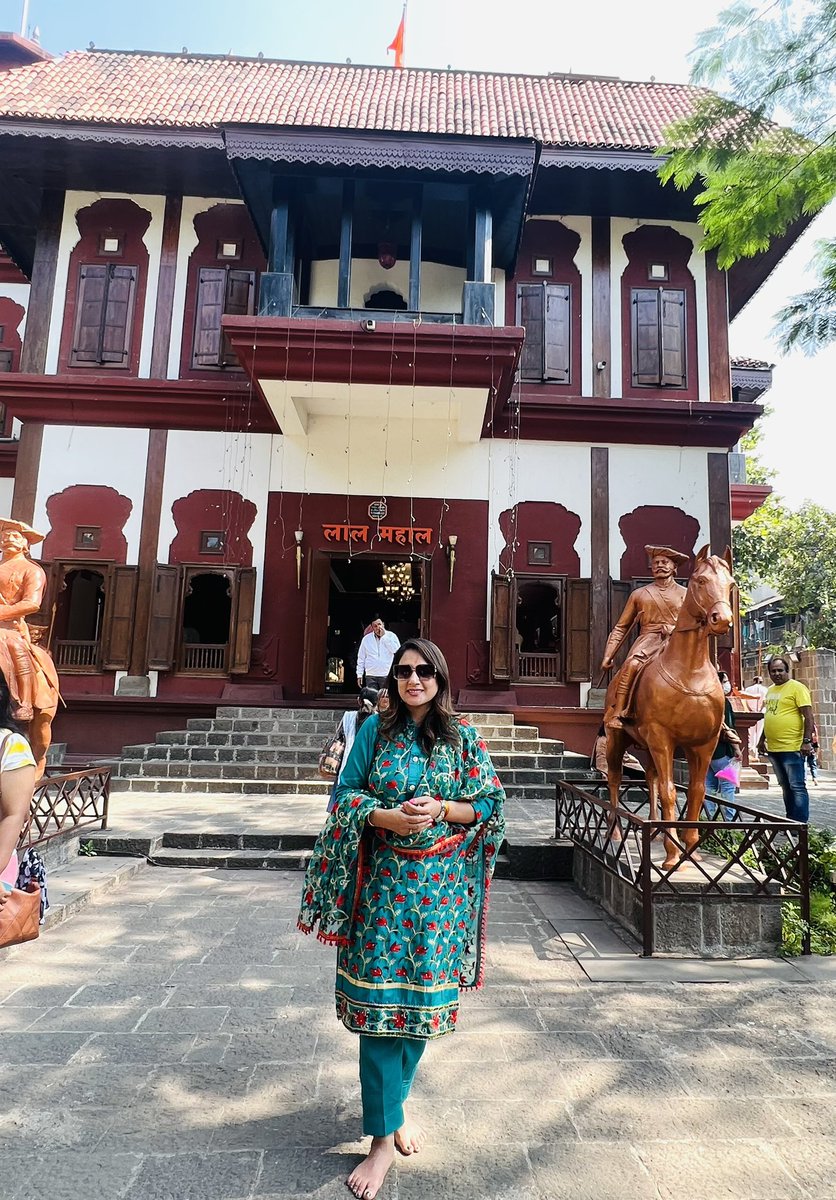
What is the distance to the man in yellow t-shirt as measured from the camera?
7.19 metres

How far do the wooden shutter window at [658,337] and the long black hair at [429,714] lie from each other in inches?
449

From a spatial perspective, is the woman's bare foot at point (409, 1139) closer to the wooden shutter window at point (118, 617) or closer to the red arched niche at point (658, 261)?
the wooden shutter window at point (118, 617)

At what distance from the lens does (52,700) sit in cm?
705

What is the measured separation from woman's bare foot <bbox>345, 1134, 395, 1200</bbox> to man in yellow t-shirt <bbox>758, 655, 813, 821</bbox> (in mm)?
6224

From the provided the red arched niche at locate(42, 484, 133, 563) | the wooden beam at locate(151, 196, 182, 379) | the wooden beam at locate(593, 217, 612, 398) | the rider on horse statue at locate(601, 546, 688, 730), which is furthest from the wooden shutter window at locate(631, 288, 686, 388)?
the red arched niche at locate(42, 484, 133, 563)

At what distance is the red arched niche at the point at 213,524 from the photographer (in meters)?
11.9

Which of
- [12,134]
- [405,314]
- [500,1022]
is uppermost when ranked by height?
[12,134]

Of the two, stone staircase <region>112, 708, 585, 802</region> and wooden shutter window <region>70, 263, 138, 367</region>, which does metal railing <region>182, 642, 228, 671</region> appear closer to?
stone staircase <region>112, 708, 585, 802</region>

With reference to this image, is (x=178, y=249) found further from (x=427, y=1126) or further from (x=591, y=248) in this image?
(x=427, y=1126)

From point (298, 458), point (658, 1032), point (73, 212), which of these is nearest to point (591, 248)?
point (298, 458)

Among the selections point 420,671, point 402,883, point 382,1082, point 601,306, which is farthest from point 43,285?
point 382,1082

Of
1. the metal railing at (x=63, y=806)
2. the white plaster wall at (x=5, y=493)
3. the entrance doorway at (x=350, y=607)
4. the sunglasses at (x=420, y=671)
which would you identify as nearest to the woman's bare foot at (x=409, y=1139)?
the sunglasses at (x=420, y=671)

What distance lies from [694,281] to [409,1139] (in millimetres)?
13762

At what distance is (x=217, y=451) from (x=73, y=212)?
5008 mm
